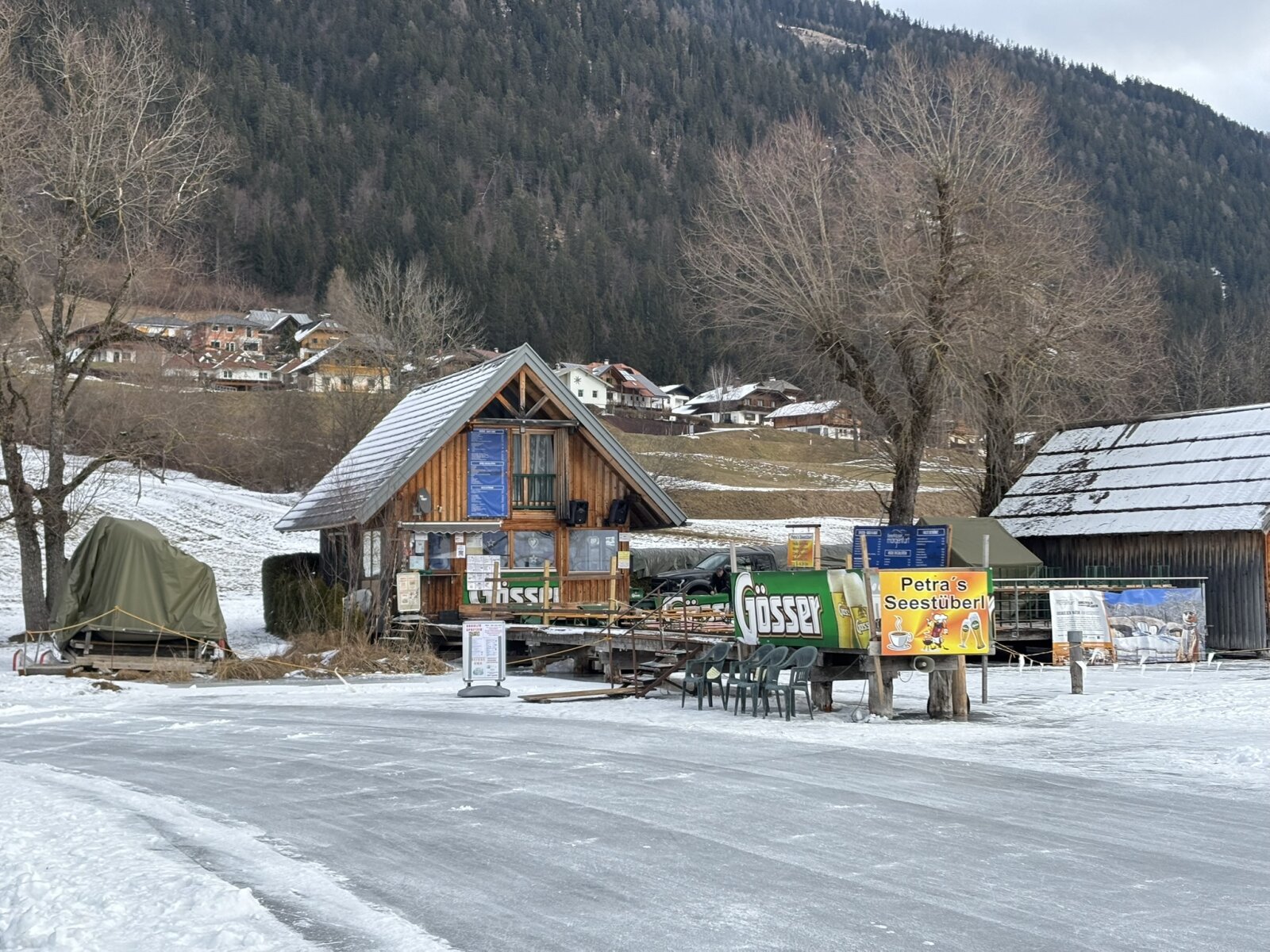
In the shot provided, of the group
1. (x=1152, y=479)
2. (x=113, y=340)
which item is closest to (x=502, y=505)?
(x=113, y=340)

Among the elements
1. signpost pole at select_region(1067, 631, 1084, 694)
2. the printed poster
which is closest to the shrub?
the printed poster

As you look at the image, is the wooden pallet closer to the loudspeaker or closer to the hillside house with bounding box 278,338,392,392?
the loudspeaker

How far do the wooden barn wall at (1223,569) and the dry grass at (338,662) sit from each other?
17442 millimetres

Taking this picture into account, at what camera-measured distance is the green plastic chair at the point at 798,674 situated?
1952 centimetres

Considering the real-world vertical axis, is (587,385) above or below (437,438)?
above

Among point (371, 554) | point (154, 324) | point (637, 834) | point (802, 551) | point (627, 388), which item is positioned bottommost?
point (637, 834)

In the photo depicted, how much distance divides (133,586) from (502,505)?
9.49 meters

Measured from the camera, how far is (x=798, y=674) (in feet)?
65.0

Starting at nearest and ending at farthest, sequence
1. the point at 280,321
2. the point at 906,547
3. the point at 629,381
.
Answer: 1. the point at 906,547
2. the point at 280,321
3. the point at 629,381

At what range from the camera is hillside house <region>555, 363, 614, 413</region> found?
14550 cm

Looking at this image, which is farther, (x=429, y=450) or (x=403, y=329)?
(x=403, y=329)

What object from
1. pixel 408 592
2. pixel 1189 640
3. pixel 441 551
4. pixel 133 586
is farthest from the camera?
pixel 441 551

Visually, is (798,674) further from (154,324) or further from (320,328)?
(320,328)

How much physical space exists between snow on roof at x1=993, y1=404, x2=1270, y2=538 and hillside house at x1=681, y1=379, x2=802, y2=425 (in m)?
108
